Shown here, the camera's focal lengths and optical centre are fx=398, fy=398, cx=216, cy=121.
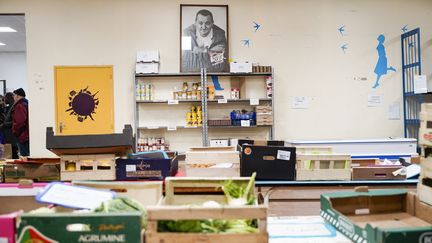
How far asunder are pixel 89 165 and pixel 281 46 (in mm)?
4302

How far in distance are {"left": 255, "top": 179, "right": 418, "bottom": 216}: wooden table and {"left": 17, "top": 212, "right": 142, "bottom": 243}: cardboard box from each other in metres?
1.74

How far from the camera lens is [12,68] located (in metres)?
11.4

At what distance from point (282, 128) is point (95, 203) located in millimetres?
5219

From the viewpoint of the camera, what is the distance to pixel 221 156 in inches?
123

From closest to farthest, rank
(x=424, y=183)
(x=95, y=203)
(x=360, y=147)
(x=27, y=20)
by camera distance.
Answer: (x=95, y=203)
(x=424, y=183)
(x=360, y=147)
(x=27, y=20)

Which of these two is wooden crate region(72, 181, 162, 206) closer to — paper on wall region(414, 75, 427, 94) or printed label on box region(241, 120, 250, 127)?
printed label on box region(241, 120, 250, 127)

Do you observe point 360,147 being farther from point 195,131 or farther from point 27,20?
point 27,20

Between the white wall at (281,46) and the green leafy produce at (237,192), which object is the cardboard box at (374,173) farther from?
the white wall at (281,46)

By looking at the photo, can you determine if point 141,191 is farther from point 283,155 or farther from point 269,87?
point 269,87

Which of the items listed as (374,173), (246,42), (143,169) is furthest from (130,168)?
(246,42)

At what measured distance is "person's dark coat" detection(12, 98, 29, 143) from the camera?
6.45 m

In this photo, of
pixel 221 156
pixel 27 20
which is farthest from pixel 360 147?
pixel 27 20

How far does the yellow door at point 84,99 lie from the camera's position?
6.27 metres

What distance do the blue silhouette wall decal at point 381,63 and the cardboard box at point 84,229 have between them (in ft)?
20.0
